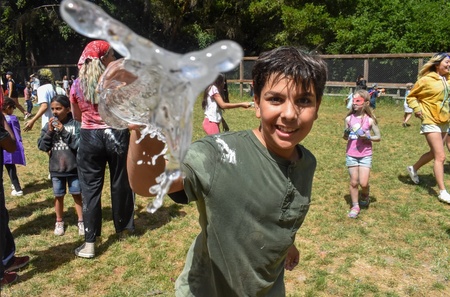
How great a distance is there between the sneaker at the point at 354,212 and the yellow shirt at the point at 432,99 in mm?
1550

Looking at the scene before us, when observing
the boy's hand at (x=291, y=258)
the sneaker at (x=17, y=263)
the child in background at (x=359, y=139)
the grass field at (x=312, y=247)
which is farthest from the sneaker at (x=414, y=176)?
the sneaker at (x=17, y=263)

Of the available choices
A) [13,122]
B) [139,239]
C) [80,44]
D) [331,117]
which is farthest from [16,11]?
[139,239]

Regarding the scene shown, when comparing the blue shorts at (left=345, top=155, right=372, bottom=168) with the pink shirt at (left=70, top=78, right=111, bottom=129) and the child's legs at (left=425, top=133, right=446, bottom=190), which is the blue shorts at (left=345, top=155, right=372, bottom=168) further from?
the pink shirt at (left=70, top=78, right=111, bottom=129)

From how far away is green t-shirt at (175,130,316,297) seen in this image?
165cm

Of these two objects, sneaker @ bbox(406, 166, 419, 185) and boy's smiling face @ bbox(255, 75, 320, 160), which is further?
sneaker @ bbox(406, 166, 419, 185)

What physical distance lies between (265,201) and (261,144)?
24 centimetres

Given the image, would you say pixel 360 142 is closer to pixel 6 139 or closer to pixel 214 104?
pixel 214 104

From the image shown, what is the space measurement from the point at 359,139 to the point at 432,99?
1380 mm

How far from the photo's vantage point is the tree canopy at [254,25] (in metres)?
19.1

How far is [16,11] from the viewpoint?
27219 millimetres

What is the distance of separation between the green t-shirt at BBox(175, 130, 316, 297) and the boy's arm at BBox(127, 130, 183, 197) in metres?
0.14

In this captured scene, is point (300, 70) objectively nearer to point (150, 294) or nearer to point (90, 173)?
point (150, 294)

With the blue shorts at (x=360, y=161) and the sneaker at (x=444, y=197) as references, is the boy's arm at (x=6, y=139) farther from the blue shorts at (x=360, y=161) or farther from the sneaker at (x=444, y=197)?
the sneaker at (x=444, y=197)

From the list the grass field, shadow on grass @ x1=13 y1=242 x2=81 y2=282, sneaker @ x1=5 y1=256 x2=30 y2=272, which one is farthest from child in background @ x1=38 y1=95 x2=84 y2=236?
sneaker @ x1=5 y1=256 x2=30 y2=272
